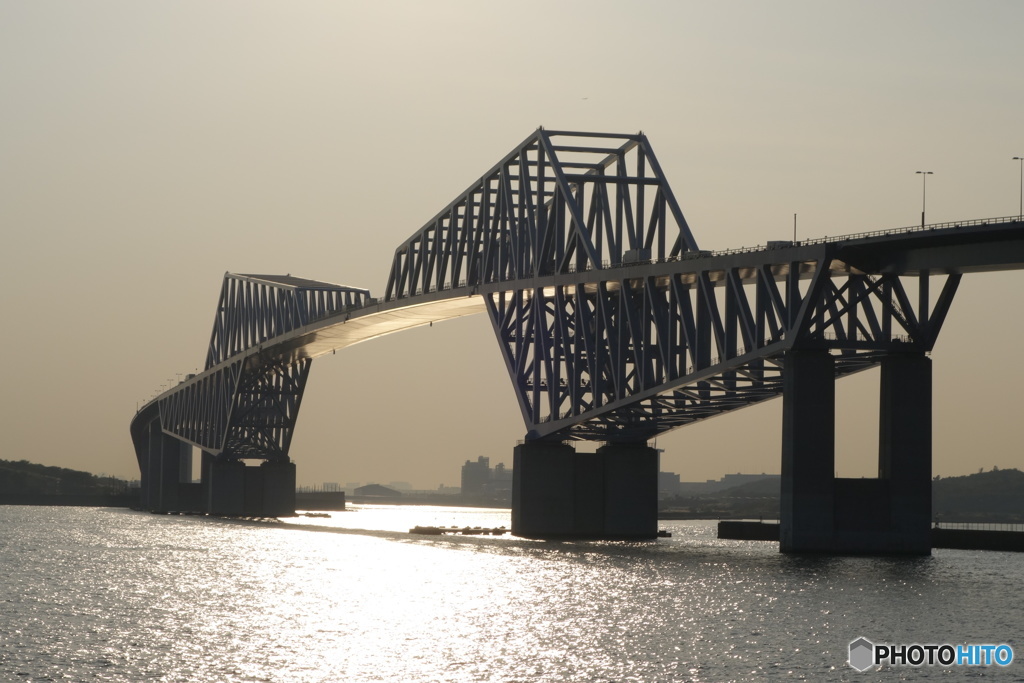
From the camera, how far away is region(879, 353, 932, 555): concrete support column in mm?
82312

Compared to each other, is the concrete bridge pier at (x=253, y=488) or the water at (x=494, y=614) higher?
the concrete bridge pier at (x=253, y=488)

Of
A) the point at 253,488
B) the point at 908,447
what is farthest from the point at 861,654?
the point at 253,488

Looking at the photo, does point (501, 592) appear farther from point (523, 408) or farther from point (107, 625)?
point (523, 408)

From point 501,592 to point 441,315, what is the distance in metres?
77.0

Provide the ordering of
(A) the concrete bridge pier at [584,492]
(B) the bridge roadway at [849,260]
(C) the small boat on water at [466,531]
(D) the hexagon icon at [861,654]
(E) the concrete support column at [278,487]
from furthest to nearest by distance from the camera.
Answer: (E) the concrete support column at [278,487], (C) the small boat on water at [466,531], (A) the concrete bridge pier at [584,492], (B) the bridge roadway at [849,260], (D) the hexagon icon at [861,654]

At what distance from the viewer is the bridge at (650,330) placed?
80.3 metres

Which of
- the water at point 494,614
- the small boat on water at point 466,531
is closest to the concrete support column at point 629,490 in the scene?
the water at point 494,614

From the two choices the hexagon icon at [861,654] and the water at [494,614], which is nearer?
the hexagon icon at [861,654]

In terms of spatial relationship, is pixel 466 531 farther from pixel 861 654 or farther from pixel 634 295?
pixel 861 654

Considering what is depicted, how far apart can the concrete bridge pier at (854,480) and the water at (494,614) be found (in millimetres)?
1621

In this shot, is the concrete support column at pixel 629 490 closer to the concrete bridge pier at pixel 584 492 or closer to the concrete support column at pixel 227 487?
the concrete bridge pier at pixel 584 492

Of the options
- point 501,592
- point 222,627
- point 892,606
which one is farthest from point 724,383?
point 222,627

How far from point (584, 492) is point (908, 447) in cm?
3471

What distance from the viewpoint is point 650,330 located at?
100 meters
